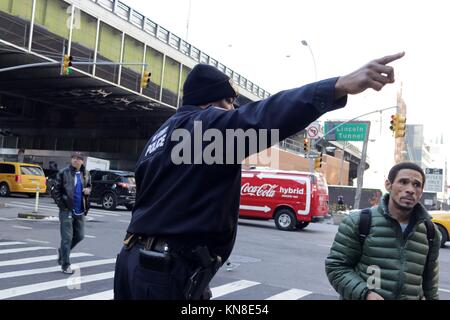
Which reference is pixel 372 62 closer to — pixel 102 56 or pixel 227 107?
pixel 227 107

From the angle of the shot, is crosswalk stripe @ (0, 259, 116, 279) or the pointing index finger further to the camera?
crosswalk stripe @ (0, 259, 116, 279)

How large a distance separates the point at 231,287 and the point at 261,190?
12.4 meters

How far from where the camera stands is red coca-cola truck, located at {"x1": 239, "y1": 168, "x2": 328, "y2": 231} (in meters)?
18.6

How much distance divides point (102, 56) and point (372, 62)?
27.6 m

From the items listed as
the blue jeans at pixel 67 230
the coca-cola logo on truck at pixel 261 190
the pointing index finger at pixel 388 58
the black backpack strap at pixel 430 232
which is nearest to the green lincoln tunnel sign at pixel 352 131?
the coca-cola logo on truck at pixel 261 190

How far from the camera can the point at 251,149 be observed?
1.92 meters

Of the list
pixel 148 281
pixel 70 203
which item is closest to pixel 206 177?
pixel 148 281

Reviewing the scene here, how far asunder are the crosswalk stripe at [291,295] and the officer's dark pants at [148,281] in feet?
15.2

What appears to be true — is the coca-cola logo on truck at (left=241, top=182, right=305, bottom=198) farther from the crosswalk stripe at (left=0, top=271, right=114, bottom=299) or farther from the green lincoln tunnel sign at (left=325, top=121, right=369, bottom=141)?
the crosswalk stripe at (left=0, top=271, right=114, bottom=299)

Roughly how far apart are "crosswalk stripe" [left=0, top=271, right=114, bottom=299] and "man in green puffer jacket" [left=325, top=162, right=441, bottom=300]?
4.53 meters

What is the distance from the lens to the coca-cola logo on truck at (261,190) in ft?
63.1

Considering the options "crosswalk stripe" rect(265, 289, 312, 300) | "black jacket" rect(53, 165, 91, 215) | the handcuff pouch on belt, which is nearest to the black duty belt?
the handcuff pouch on belt

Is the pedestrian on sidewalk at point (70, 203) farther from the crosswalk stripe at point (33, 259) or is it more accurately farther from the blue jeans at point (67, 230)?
the crosswalk stripe at point (33, 259)

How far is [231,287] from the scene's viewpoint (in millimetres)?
7168
